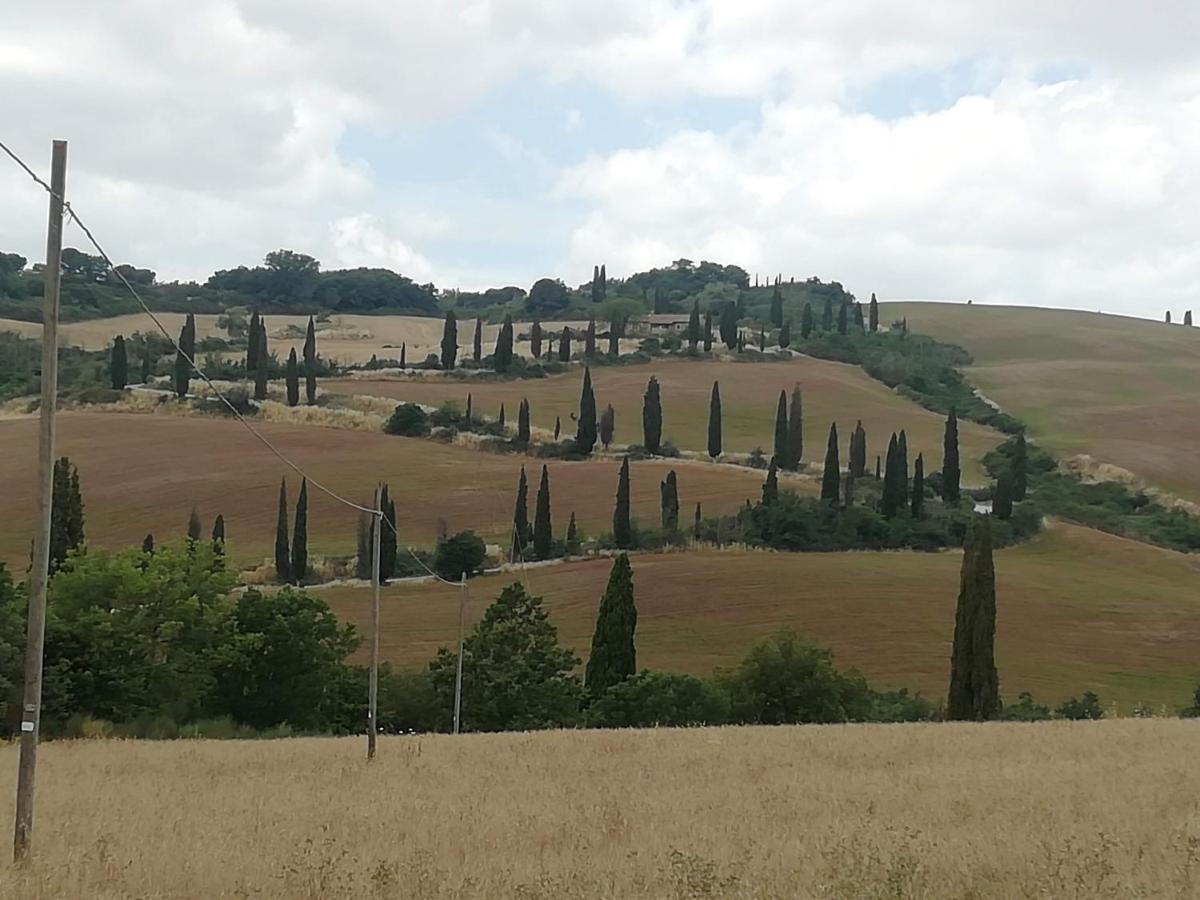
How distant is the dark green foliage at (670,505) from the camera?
91.2m

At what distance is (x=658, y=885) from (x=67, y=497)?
5249 centimetres

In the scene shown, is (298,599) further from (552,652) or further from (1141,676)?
(1141,676)

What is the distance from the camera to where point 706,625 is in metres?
71.2

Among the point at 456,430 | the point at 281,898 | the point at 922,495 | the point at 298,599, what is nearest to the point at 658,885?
the point at 281,898

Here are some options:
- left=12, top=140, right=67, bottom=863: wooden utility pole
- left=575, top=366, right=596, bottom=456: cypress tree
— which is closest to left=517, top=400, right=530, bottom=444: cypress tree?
left=575, top=366, right=596, bottom=456: cypress tree

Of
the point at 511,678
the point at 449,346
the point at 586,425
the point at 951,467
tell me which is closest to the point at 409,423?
the point at 586,425

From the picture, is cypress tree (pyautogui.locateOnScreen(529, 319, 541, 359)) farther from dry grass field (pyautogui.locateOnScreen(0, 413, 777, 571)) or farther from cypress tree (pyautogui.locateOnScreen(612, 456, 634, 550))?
cypress tree (pyautogui.locateOnScreen(612, 456, 634, 550))

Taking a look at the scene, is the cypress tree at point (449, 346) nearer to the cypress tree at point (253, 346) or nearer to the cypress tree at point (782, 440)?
the cypress tree at point (253, 346)

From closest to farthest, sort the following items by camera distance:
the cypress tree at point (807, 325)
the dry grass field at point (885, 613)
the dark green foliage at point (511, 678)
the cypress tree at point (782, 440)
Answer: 1. the dark green foliage at point (511, 678)
2. the dry grass field at point (885, 613)
3. the cypress tree at point (782, 440)
4. the cypress tree at point (807, 325)

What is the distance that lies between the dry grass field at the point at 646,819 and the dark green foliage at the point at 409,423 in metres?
88.1

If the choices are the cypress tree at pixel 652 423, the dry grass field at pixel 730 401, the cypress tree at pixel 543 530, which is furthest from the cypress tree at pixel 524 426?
the cypress tree at pixel 543 530

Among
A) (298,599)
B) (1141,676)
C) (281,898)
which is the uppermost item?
(281,898)

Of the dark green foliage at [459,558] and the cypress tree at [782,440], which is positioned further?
the cypress tree at [782,440]

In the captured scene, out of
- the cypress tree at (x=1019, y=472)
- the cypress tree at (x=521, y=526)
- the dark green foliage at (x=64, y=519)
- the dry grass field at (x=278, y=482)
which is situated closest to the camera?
the dark green foliage at (x=64, y=519)
